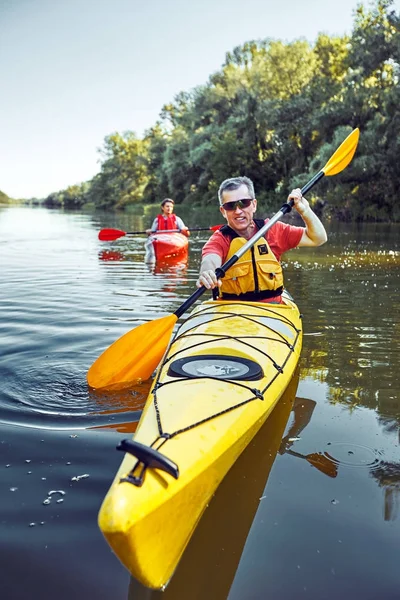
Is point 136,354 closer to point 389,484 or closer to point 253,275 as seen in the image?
point 253,275

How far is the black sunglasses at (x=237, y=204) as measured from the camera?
363cm

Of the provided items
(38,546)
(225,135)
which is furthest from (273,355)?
(225,135)

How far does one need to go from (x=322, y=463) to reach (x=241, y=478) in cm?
41

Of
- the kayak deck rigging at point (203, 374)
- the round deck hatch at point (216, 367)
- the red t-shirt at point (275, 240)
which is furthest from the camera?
the red t-shirt at point (275, 240)

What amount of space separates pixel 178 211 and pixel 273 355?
30720mm

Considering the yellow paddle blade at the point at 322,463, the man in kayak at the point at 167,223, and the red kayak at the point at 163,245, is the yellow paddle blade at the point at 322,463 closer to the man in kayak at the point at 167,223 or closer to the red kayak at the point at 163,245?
the red kayak at the point at 163,245

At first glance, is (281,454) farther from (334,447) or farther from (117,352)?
(117,352)

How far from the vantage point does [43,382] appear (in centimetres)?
338

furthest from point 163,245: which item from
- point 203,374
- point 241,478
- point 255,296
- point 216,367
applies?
point 241,478

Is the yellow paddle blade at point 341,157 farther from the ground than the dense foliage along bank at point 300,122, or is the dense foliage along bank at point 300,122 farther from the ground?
the dense foliage along bank at point 300,122

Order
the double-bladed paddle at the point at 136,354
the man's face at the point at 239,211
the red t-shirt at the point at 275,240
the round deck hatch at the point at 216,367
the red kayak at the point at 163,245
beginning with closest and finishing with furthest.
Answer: the round deck hatch at the point at 216,367
the double-bladed paddle at the point at 136,354
the man's face at the point at 239,211
the red t-shirt at the point at 275,240
the red kayak at the point at 163,245

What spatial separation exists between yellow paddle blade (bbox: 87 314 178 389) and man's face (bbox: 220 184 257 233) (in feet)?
2.78

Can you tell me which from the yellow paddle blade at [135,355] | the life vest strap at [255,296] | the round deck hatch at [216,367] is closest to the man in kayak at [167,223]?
the life vest strap at [255,296]

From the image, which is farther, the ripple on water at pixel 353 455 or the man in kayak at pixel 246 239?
the man in kayak at pixel 246 239
